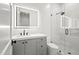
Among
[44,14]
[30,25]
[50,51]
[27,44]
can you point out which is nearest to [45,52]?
[50,51]

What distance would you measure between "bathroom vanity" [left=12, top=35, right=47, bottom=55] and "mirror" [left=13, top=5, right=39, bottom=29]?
502 millimetres

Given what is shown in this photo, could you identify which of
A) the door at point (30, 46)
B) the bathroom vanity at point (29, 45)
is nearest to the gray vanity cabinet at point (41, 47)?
the bathroom vanity at point (29, 45)

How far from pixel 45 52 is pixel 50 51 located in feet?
0.47

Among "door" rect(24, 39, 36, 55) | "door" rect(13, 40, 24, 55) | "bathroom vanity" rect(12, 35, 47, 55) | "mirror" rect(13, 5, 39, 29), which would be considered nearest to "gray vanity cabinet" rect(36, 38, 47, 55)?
"bathroom vanity" rect(12, 35, 47, 55)

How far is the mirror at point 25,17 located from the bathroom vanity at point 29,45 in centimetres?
50

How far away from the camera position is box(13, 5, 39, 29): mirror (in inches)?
68.1

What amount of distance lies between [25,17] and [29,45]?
2.78 feet

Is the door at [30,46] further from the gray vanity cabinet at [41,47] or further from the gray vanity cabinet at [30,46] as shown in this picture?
the gray vanity cabinet at [41,47]

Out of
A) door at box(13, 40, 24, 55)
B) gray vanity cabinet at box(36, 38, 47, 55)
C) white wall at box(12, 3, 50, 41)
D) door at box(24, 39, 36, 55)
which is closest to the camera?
door at box(13, 40, 24, 55)

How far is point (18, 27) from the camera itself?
5.78ft

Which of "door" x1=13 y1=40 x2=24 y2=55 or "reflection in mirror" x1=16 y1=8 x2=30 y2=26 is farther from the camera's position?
"reflection in mirror" x1=16 y1=8 x2=30 y2=26

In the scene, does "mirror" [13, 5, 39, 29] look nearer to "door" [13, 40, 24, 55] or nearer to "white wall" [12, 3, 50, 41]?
"white wall" [12, 3, 50, 41]

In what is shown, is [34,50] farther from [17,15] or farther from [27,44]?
[17,15]

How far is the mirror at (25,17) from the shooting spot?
5.67 feet
